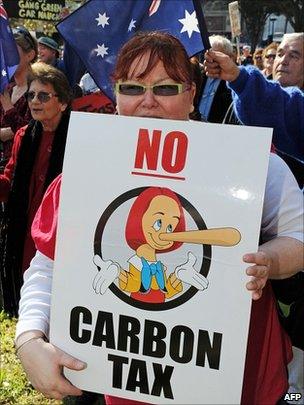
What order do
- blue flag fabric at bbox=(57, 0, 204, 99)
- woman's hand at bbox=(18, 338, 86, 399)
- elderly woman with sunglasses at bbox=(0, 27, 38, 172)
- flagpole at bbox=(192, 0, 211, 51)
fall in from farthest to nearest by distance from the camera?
elderly woman with sunglasses at bbox=(0, 27, 38, 172)
blue flag fabric at bbox=(57, 0, 204, 99)
flagpole at bbox=(192, 0, 211, 51)
woman's hand at bbox=(18, 338, 86, 399)

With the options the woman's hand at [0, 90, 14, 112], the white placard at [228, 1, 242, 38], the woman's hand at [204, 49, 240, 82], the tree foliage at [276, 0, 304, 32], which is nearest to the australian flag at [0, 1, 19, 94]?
the woman's hand at [0, 90, 14, 112]

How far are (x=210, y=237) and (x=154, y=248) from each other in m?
0.13

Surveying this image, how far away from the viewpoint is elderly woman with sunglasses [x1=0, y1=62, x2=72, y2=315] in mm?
3416

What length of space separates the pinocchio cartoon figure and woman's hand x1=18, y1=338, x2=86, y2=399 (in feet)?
0.58

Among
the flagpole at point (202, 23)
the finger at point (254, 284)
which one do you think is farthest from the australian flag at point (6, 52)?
the finger at point (254, 284)

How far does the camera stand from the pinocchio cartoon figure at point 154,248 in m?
1.21

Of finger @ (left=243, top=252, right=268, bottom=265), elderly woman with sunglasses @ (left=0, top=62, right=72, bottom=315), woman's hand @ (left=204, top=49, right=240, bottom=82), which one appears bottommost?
elderly woman with sunglasses @ (left=0, top=62, right=72, bottom=315)

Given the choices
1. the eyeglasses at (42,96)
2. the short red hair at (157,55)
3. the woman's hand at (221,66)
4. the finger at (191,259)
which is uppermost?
the short red hair at (157,55)

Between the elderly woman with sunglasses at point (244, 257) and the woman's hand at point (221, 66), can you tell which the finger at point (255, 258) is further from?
the woman's hand at point (221, 66)

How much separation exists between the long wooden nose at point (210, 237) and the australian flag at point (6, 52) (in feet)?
9.34

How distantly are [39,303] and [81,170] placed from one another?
0.35 m

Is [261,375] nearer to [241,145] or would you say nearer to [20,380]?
[241,145]

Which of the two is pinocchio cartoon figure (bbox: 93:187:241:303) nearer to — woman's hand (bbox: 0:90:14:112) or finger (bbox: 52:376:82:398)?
finger (bbox: 52:376:82:398)

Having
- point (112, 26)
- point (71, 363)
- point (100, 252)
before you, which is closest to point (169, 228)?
point (100, 252)
